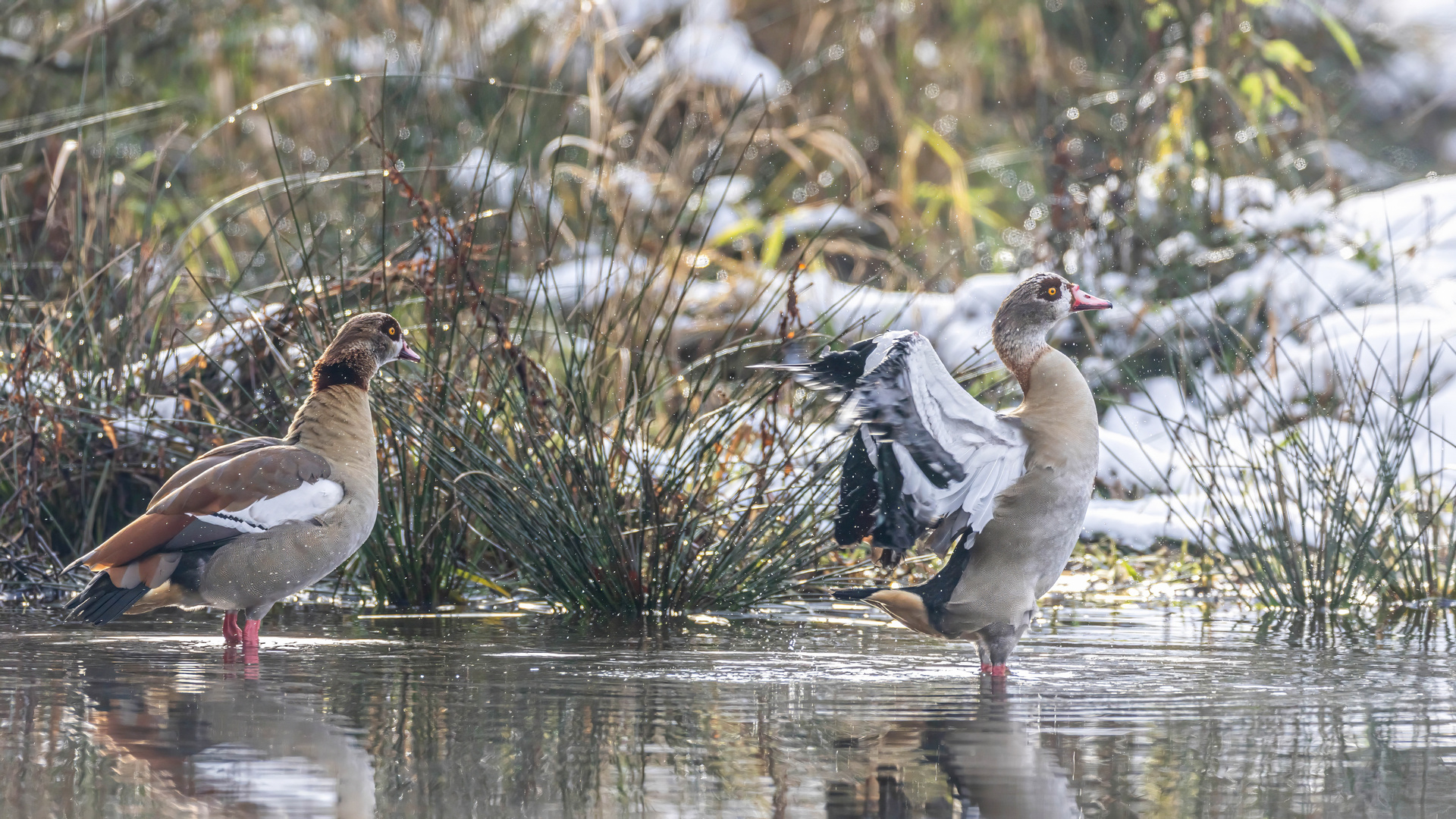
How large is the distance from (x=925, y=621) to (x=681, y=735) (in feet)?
4.23

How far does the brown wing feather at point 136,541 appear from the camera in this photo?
4.98m

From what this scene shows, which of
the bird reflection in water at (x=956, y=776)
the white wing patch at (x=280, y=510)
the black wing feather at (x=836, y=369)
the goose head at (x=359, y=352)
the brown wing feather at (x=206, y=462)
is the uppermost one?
the goose head at (x=359, y=352)

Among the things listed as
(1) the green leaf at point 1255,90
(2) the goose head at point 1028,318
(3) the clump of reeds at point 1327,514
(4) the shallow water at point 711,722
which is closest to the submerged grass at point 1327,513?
(3) the clump of reeds at point 1327,514

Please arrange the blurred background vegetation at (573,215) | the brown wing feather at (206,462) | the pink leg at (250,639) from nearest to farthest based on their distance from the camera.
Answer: the pink leg at (250,639) → the brown wing feather at (206,462) → the blurred background vegetation at (573,215)

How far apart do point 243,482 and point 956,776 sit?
243 centimetres

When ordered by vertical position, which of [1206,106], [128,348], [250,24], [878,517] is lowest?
[878,517]

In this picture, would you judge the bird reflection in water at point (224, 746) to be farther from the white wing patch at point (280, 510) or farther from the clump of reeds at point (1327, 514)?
the clump of reeds at point (1327, 514)

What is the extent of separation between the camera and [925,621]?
4973 mm

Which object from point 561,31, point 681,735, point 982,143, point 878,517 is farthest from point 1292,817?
point 982,143

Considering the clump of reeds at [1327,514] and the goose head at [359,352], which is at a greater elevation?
the goose head at [359,352]

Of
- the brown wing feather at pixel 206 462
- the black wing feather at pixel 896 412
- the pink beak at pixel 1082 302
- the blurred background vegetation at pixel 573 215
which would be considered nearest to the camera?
the black wing feather at pixel 896 412

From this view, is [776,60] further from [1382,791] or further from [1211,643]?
[1382,791]

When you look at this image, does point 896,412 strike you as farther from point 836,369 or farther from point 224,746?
point 224,746

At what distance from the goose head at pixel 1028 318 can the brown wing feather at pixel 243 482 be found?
2.02m
